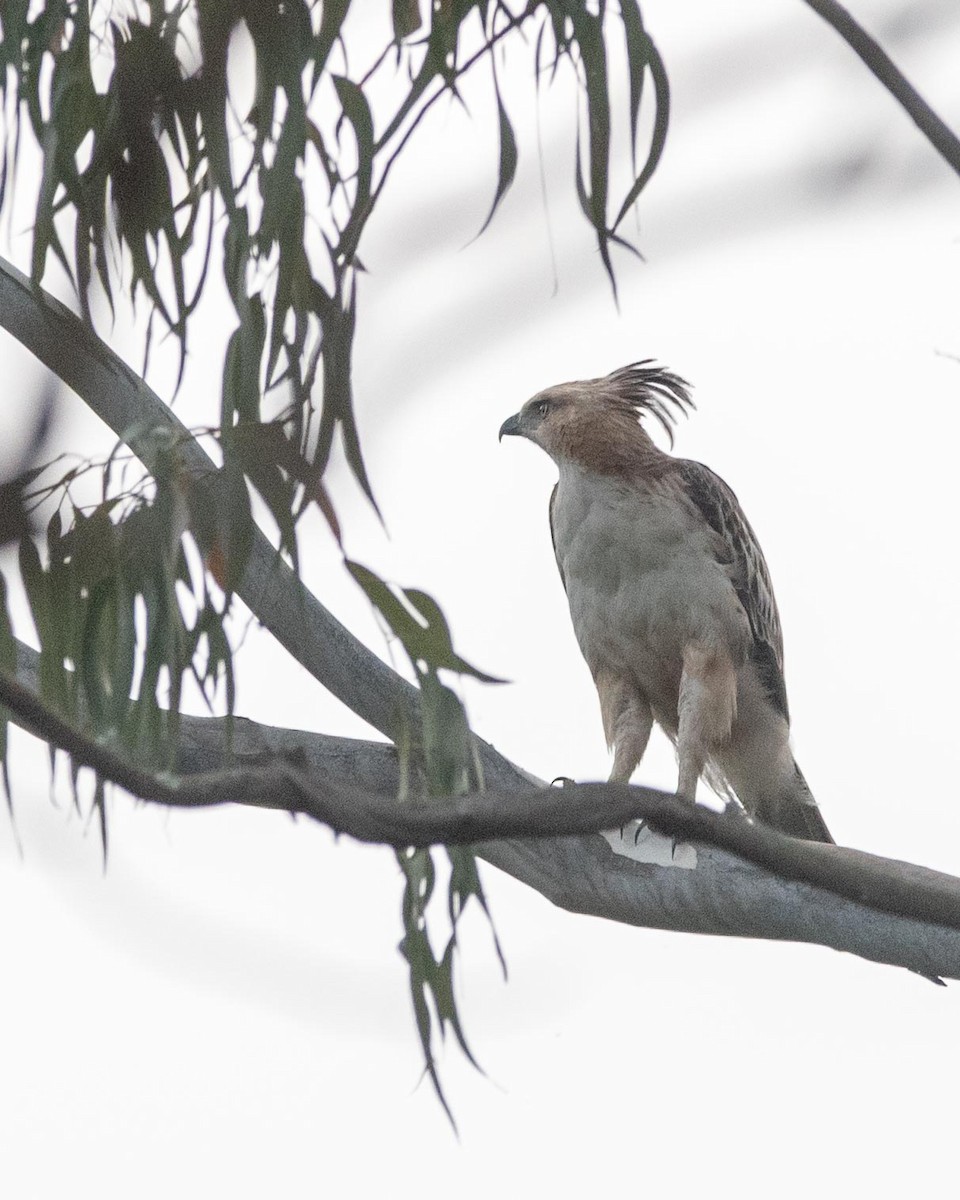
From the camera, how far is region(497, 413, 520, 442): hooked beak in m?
4.15

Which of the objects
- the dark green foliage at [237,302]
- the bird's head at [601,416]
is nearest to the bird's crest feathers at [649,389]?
the bird's head at [601,416]

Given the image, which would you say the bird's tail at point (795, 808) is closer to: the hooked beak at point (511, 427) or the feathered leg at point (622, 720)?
the feathered leg at point (622, 720)

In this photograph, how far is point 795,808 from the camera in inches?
163

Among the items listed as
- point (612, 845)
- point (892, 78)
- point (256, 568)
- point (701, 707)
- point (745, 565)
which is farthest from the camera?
point (745, 565)

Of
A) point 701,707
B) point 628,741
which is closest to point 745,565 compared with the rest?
point 701,707

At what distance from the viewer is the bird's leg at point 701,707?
389cm

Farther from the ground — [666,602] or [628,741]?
[666,602]

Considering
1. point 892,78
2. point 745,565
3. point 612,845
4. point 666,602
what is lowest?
point 612,845

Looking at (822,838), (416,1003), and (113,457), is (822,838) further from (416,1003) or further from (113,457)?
(113,457)

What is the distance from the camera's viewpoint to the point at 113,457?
7.25 feet

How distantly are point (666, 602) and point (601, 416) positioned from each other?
47 cm

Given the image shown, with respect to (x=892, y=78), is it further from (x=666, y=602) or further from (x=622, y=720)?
(x=622, y=720)

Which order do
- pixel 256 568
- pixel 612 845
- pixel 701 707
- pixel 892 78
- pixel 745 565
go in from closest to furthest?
pixel 892 78, pixel 256 568, pixel 612 845, pixel 701 707, pixel 745 565

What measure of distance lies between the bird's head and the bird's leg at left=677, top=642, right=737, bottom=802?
1.56ft
